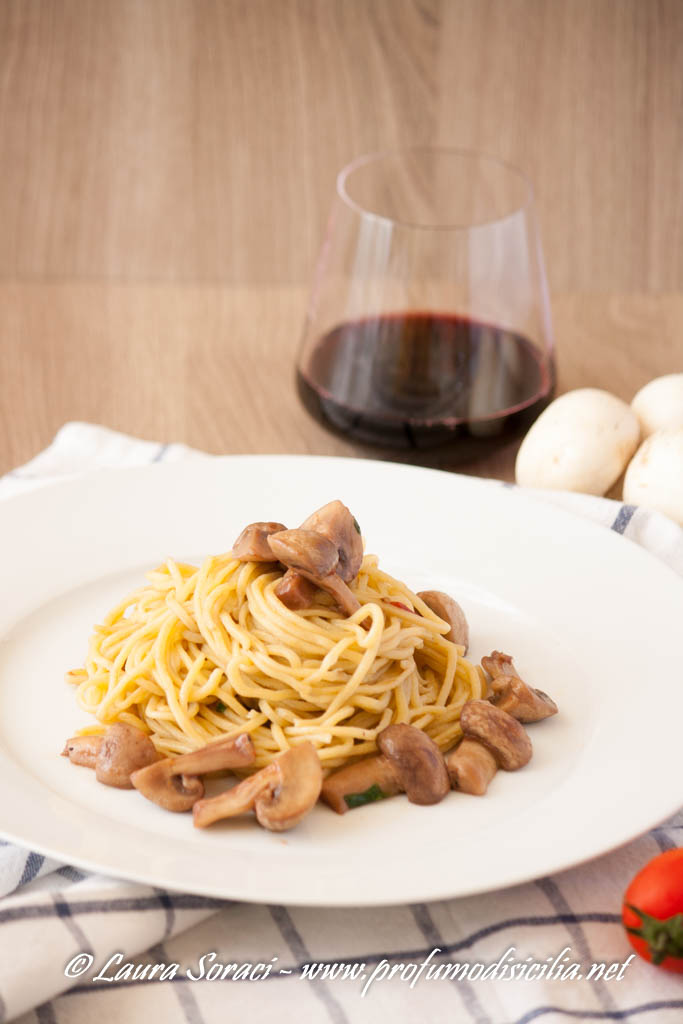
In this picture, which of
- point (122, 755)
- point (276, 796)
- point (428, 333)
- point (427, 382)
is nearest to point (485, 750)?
point (276, 796)

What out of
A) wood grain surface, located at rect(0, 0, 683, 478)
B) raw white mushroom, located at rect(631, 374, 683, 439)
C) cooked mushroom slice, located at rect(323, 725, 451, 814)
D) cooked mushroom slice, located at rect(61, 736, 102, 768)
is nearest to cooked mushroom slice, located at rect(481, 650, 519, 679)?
cooked mushroom slice, located at rect(323, 725, 451, 814)

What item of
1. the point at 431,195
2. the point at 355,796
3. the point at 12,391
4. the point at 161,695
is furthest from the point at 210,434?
the point at 355,796

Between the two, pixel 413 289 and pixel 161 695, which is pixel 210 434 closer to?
pixel 413 289

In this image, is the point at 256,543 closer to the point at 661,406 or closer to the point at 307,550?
the point at 307,550

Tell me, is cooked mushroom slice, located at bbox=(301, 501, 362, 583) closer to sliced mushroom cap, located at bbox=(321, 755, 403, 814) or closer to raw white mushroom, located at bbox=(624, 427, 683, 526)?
sliced mushroom cap, located at bbox=(321, 755, 403, 814)

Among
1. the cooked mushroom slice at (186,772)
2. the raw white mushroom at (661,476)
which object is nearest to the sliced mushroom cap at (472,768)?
the cooked mushroom slice at (186,772)

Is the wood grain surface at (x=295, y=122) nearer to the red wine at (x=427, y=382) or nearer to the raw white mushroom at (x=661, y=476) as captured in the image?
the red wine at (x=427, y=382)
